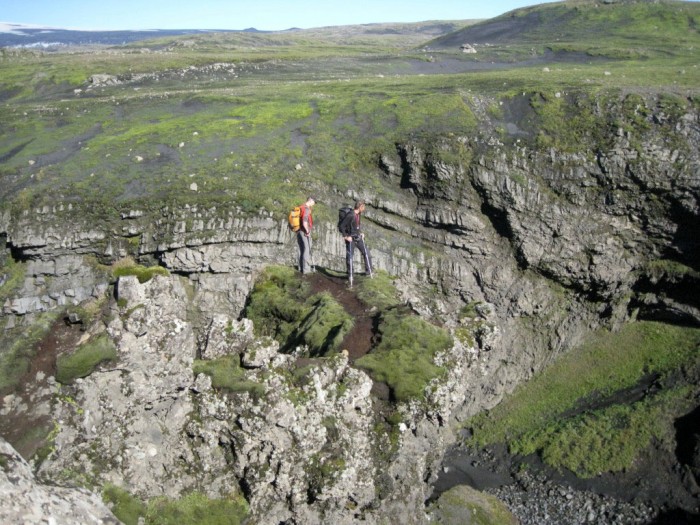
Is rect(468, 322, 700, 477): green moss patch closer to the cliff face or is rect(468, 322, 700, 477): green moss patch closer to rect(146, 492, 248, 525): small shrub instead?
the cliff face

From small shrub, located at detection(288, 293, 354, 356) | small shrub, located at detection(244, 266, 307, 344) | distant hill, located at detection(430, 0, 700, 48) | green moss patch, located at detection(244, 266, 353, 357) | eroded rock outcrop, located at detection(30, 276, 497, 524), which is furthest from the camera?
distant hill, located at detection(430, 0, 700, 48)

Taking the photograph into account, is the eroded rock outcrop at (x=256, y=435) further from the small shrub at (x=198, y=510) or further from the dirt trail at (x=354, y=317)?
the dirt trail at (x=354, y=317)

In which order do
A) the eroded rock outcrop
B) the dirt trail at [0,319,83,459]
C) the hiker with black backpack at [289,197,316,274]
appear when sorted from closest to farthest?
the dirt trail at [0,319,83,459] → the eroded rock outcrop → the hiker with black backpack at [289,197,316,274]

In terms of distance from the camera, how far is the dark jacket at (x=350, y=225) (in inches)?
1176

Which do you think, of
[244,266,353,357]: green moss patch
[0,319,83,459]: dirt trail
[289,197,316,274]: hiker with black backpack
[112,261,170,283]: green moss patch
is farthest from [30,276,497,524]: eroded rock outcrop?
[289,197,316,274]: hiker with black backpack

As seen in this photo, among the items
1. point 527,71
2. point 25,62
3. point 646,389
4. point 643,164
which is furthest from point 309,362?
point 25,62

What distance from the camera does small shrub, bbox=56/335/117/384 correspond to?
2352cm

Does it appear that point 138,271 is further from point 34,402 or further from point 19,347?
point 34,402

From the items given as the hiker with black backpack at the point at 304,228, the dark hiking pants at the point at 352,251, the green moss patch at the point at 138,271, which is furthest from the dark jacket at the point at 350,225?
the green moss patch at the point at 138,271

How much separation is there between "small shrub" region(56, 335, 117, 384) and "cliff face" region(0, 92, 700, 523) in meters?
0.48

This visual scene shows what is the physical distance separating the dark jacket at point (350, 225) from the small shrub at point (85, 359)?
1336cm

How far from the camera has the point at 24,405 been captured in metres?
22.7

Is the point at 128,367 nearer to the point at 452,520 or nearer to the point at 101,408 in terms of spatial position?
the point at 101,408

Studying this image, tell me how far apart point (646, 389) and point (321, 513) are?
83.9ft
